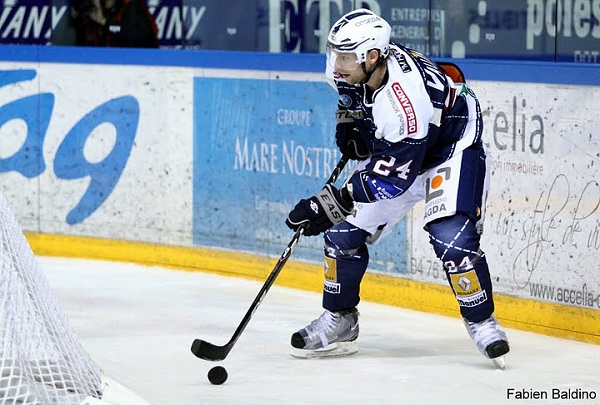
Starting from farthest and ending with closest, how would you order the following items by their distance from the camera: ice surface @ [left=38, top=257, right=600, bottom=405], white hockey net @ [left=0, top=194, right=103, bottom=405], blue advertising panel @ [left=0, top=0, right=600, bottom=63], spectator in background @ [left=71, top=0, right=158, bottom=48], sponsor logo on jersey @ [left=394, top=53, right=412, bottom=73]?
spectator in background @ [left=71, top=0, right=158, bottom=48]
blue advertising panel @ [left=0, top=0, right=600, bottom=63]
sponsor logo on jersey @ [left=394, top=53, right=412, bottom=73]
ice surface @ [left=38, top=257, right=600, bottom=405]
white hockey net @ [left=0, top=194, right=103, bottom=405]

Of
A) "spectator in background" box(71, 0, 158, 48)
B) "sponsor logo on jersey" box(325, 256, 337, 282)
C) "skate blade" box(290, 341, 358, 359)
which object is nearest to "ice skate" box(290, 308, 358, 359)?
"skate blade" box(290, 341, 358, 359)

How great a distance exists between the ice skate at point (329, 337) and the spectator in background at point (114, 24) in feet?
9.55

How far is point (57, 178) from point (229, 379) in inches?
113

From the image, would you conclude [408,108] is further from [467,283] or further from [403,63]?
[467,283]

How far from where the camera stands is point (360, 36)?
448 centimetres

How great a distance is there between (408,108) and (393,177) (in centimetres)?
23

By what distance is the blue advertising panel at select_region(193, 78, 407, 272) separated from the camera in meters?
6.27

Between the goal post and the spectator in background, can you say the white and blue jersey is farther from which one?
the spectator in background

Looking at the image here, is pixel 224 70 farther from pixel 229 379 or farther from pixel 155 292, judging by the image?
pixel 229 379

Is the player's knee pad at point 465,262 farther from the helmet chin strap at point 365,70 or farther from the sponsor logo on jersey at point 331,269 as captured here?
the helmet chin strap at point 365,70

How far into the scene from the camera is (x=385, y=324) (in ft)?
18.2

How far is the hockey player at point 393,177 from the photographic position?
448cm

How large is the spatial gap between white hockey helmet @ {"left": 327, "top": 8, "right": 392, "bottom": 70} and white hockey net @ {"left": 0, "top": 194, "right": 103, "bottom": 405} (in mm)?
1177

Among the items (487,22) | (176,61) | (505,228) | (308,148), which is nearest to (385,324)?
(505,228)
